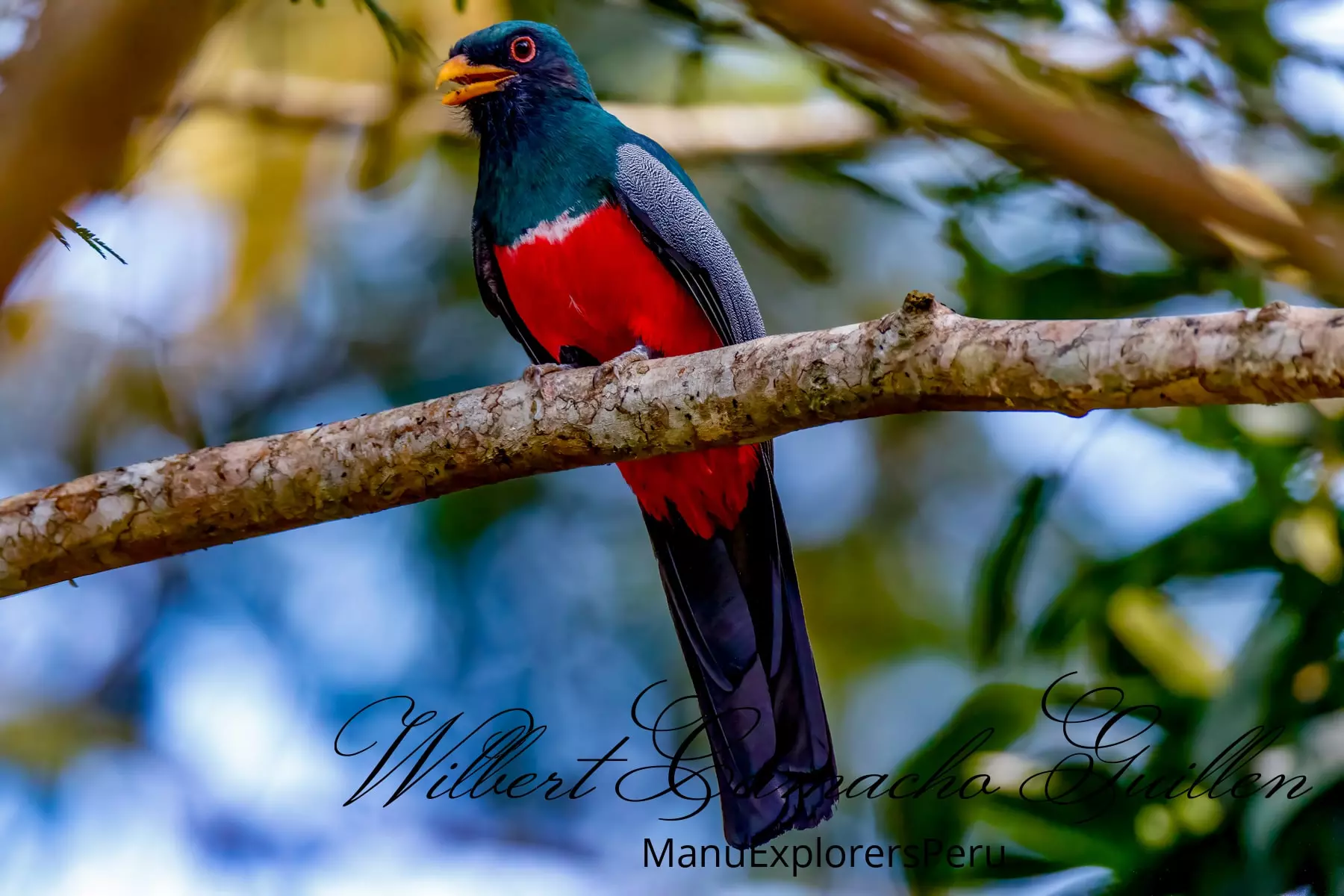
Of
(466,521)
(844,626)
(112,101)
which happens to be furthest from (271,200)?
(112,101)

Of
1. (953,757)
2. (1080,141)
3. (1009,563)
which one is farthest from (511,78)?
(953,757)

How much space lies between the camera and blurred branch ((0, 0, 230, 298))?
2.00 m

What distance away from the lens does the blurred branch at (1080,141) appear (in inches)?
136

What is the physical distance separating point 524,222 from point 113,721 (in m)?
4.88

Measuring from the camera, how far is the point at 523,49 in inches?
195

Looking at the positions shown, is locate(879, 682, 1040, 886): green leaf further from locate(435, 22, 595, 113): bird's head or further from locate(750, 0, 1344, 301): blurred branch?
locate(435, 22, 595, 113): bird's head

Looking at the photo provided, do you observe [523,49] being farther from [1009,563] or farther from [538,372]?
[1009,563]

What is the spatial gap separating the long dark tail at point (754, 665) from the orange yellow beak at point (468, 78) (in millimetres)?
1778

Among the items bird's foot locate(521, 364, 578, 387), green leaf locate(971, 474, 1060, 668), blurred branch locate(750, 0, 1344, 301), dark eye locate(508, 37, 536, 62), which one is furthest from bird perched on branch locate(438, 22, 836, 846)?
blurred branch locate(750, 0, 1344, 301)

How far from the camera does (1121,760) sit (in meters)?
4.32

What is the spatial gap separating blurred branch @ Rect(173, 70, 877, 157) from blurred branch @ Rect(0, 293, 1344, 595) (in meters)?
2.75

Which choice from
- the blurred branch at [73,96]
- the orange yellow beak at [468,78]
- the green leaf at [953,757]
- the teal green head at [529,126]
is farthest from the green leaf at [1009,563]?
the blurred branch at [73,96]

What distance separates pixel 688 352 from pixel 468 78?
1439 mm

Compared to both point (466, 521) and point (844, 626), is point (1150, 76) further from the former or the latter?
point (466, 521)
